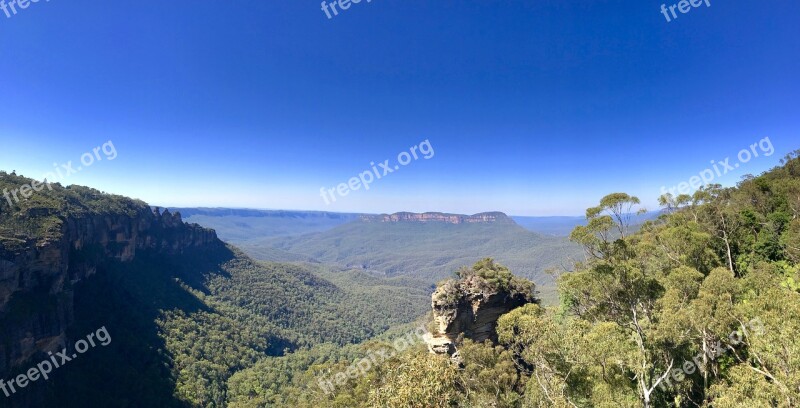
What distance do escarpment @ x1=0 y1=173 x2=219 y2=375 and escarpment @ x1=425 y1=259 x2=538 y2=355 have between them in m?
47.4

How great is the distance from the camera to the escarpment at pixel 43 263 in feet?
128

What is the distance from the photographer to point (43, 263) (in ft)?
146

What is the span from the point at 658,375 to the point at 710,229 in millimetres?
24153

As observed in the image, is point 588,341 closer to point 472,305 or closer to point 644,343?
point 644,343

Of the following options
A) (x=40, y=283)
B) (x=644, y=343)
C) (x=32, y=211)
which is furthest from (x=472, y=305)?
(x=32, y=211)

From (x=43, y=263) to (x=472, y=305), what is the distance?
5465 centimetres

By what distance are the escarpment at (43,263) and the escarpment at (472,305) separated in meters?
47.4

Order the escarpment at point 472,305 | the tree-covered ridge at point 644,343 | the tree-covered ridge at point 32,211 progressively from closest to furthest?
1. the tree-covered ridge at point 644,343
2. the escarpment at point 472,305
3. the tree-covered ridge at point 32,211


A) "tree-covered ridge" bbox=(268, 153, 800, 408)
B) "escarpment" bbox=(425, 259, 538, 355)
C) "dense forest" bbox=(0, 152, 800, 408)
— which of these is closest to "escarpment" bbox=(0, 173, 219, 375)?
"dense forest" bbox=(0, 152, 800, 408)

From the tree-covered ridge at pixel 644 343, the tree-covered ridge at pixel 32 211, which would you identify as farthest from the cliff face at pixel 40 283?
the tree-covered ridge at pixel 644 343

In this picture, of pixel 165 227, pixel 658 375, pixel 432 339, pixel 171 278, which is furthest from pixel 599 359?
pixel 165 227

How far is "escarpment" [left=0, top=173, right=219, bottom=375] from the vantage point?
39094 mm

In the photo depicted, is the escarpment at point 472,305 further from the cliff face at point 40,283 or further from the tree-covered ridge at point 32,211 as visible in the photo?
the tree-covered ridge at point 32,211

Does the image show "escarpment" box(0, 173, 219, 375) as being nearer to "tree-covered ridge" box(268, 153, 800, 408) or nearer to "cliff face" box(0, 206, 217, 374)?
"cliff face" box(0, 206, 217, 374)
